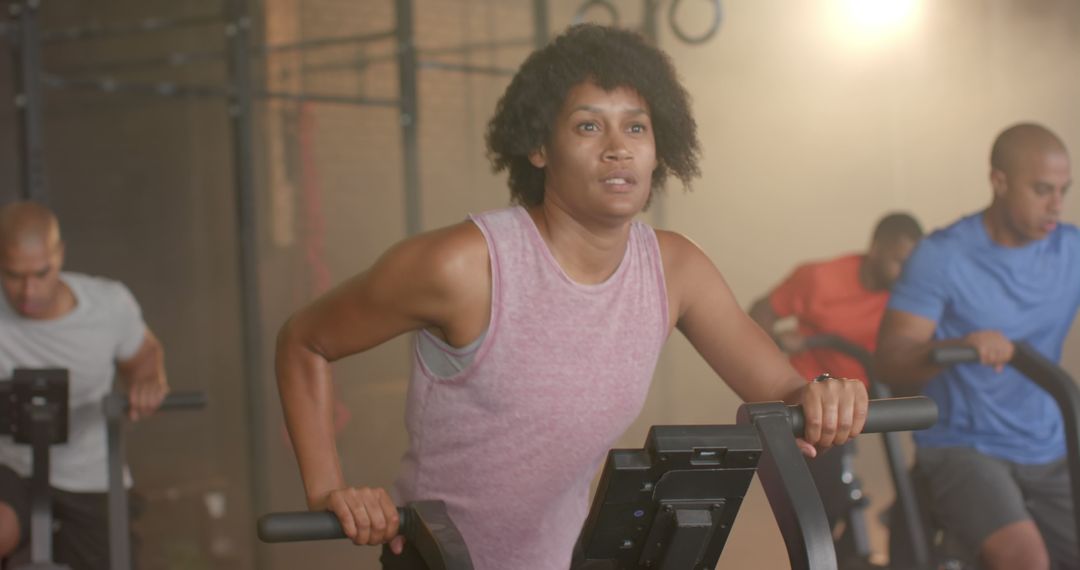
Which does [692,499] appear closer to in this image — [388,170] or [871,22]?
[871,22]

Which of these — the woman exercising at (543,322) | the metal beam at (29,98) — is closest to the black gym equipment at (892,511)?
the woman exercising at (543,322)

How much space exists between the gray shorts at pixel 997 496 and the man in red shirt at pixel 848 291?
82cm

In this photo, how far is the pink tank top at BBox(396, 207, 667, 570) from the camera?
1.65 m

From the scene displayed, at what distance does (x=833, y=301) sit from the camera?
374 centimetres

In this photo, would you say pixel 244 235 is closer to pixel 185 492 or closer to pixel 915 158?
pixel 185 492

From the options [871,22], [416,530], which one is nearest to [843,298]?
[871,22]

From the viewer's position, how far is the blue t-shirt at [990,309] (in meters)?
2.91

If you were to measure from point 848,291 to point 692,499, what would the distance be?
2.66 metres

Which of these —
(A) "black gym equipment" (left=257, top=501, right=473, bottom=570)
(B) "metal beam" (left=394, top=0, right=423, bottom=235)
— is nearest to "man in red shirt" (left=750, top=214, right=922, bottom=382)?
(B) "metal beam" (left=394, top=0, right=423, bottom=235)

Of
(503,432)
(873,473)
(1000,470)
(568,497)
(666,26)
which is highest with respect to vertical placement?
(666,26)

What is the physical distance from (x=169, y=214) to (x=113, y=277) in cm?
45

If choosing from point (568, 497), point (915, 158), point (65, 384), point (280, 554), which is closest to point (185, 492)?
point (280, 554)

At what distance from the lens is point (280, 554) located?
4.66 m

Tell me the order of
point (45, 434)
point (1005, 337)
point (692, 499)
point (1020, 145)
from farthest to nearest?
point (1020, 145) < point (1005, 337) < point (45, 434) < point (692, 499)
